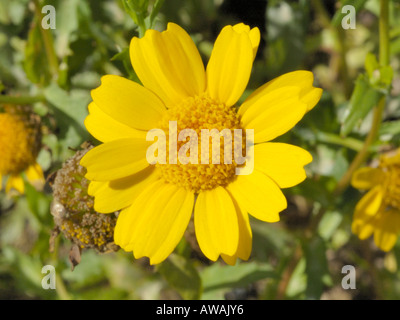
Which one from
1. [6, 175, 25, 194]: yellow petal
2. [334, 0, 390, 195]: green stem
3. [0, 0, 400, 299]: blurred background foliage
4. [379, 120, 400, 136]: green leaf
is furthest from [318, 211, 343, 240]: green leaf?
[6, 175, 25, 194]: yellow petal

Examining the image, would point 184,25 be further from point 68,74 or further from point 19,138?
point 19,138

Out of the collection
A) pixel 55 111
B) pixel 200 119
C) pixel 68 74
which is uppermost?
pixel 68 74

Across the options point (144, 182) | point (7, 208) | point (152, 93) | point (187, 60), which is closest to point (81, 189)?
point (144, 182)

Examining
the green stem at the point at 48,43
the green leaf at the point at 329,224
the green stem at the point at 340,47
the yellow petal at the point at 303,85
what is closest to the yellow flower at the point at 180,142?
the yellow petal at the point at 303,85

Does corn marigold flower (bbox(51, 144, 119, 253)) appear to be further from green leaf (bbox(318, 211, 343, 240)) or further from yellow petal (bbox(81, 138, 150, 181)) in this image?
green leaf (bbox(318, 211, 343, 240))

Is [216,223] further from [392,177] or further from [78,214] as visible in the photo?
[392,177]

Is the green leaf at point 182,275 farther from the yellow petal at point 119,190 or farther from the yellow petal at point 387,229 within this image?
the yellow petal at point 387,229
